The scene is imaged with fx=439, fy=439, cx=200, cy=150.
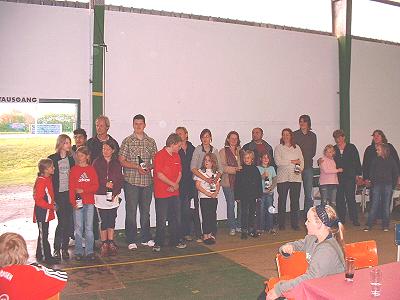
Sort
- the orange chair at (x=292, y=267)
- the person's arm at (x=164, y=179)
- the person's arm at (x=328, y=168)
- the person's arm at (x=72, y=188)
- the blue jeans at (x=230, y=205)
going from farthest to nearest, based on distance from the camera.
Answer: the person's arm at (x=328, y=168) → the blue jeans at (x=230, y=205) → the person's arm at (x=164, y=179) → the person's arm at (x=72, y=188) → the orange chair at (x=292, y=267)

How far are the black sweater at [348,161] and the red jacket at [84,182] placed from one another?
4.34m

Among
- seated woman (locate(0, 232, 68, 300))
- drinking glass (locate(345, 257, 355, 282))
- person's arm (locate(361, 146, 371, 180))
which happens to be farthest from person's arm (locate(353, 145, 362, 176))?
seated woman (locate(0, 232, 68, 300))

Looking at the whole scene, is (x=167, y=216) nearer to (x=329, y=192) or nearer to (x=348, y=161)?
(x=329, y=192)

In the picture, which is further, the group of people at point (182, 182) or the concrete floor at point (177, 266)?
the group of people at point (182, 182)

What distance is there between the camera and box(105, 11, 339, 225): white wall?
7059mm

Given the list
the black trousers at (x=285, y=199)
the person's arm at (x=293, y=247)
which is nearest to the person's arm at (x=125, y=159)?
the black trousers at (x=285, y=199)

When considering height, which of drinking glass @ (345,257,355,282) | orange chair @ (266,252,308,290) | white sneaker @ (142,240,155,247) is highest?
drinking glass @ (345,257,355,282)

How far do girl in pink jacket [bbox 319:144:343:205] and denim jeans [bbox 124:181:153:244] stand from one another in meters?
3.18

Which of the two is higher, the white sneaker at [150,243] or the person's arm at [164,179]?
the person's arm at [164,179]

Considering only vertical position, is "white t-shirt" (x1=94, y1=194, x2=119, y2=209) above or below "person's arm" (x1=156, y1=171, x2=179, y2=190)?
below

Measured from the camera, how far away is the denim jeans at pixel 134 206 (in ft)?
20.2

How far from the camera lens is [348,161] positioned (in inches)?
306

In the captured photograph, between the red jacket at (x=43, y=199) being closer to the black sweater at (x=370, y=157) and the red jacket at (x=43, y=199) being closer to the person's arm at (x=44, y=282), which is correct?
the person's arm at (x=44, y=282)

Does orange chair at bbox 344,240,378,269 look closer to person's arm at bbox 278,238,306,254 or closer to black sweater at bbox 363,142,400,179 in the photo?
person's arm at bbox 278,238,306,254
